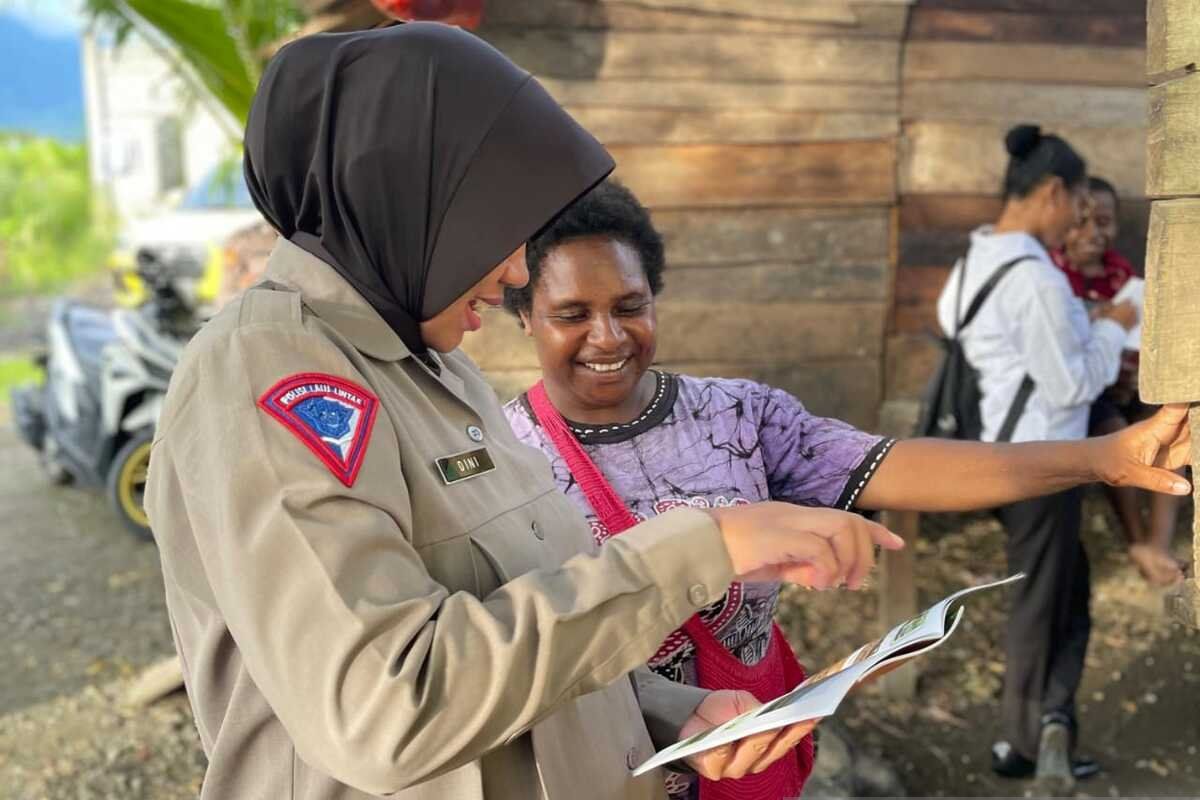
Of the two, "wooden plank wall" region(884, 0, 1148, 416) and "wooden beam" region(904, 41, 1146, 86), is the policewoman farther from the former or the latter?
"wooden beam" region(904, 41, 1146, 86)

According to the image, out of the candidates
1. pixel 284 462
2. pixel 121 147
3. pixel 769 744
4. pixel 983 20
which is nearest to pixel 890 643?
pixel 769 744

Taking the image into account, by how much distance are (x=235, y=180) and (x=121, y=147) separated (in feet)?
27.3

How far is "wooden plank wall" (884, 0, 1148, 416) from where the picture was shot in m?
4.68

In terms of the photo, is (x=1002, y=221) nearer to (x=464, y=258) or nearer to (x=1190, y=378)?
(x=1190, y=378)

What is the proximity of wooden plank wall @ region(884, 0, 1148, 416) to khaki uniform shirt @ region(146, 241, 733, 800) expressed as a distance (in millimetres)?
3687

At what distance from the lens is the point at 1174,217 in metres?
1.61

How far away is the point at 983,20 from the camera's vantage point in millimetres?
4703

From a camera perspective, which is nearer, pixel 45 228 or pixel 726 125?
pixel 726 125

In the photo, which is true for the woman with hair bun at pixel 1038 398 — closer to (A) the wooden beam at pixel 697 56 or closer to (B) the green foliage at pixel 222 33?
(A) the wooden beam at pixel 697 56

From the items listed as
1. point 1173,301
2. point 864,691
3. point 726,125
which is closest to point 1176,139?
point 1173,301

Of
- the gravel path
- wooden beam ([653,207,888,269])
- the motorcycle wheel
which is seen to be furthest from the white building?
wooden beam ([653,207,888,269])

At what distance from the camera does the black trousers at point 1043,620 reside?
13.3 ft

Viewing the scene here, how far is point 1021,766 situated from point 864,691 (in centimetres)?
86

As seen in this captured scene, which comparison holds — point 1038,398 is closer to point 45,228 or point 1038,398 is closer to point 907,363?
point 907,363
